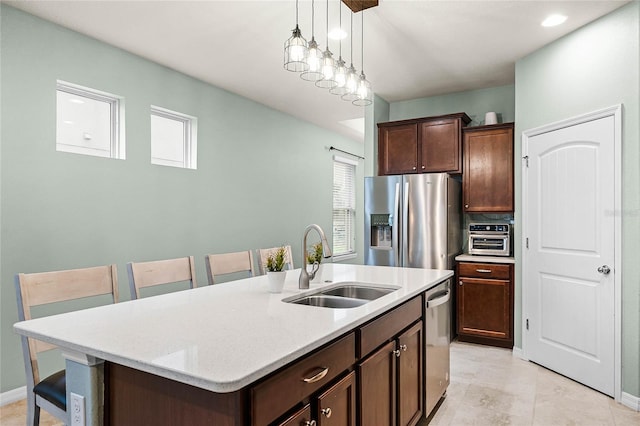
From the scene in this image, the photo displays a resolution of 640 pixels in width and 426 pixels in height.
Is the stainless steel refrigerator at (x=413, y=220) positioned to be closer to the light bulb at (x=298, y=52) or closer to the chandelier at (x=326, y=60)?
the chandelier at (x=326, y=60)

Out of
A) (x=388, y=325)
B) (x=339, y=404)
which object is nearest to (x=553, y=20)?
(x=388, y=325)

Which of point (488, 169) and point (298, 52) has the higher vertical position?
point (298, 52)

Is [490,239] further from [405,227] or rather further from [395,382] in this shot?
[395,382]

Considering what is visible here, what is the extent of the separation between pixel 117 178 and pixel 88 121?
1.72 feet

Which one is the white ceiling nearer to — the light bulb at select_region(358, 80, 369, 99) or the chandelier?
the chandelier

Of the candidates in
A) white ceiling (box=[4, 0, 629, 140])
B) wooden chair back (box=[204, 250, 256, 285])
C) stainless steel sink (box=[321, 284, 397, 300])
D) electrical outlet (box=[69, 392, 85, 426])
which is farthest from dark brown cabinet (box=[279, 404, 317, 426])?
white ceiling (box=[4, 0, 629, 140])

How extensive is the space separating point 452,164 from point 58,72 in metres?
3.68

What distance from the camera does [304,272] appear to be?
2.20 m

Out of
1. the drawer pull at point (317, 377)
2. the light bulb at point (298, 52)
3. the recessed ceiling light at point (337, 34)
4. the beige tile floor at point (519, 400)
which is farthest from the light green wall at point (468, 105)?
the drawer pull at point (317, 377)

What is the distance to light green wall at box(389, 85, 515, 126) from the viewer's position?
4535 mm

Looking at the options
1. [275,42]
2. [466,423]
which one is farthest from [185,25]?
[466,423]

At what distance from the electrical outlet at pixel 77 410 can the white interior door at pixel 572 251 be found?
10.7 ft

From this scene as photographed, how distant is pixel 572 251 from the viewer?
322cm

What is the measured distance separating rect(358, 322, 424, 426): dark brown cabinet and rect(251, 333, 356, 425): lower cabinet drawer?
0.18 metres
